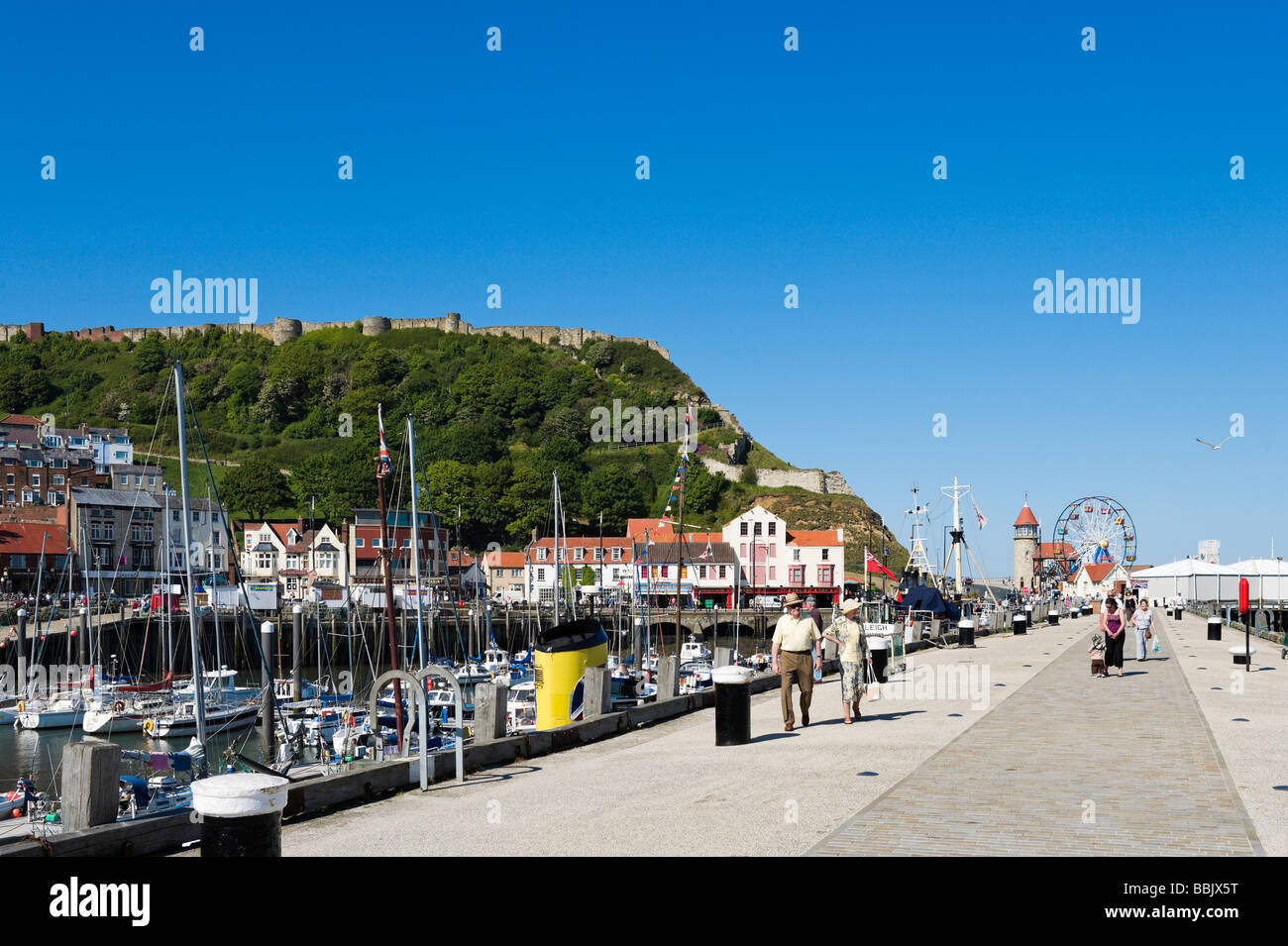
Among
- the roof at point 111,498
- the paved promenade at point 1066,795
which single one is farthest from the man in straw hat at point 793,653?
the roof at point 111,498

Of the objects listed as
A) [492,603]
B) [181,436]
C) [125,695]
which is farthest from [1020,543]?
[181,436]

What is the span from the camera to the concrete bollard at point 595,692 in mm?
18375

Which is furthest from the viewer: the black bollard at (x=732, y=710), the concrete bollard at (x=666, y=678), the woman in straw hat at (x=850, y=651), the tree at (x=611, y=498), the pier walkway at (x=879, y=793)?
the tree at (x=611, y=498)

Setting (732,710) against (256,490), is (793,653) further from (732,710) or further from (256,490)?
(256,490)

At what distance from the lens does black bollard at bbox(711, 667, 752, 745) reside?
1619cm

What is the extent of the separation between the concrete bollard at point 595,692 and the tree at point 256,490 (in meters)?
149

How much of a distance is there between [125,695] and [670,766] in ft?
157

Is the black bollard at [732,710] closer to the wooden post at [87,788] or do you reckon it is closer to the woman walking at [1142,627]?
the wooden post at [87,788]

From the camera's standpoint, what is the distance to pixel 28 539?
356 feet

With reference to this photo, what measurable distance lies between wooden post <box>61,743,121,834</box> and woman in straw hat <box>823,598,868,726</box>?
36.1 feet

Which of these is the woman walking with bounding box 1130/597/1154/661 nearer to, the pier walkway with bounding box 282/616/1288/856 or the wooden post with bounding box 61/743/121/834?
the pier walkway with bounding box 282/616/1288/856

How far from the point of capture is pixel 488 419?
633ft

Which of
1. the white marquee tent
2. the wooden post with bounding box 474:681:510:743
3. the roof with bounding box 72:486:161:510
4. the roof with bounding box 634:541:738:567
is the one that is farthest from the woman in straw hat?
the roof with bounding box 72:486:161:510
